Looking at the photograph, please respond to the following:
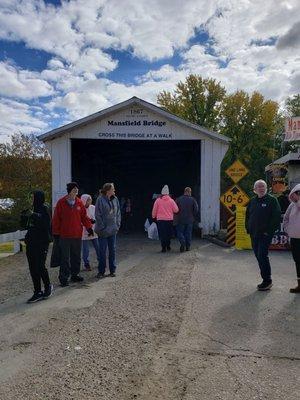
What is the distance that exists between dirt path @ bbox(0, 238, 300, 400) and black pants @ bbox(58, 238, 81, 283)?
1.10ft

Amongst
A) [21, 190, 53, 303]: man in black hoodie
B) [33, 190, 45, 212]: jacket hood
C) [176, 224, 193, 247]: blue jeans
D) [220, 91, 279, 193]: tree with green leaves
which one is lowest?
[176, 224, 193, 247]: blue jeans

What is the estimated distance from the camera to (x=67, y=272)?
835cm

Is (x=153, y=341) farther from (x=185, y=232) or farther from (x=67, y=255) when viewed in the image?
(x=185, y=232)

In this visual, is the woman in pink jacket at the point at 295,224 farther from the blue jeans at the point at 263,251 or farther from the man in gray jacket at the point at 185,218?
the man in gray jacket at the point at 185,218

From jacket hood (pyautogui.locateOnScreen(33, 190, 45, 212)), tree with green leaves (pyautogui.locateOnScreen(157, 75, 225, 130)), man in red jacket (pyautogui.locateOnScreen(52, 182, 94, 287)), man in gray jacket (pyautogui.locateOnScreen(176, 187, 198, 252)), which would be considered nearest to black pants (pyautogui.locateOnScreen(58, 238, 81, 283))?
man in red jacket (pyautogui.locateOnScreen(52, 182, 94, 287))

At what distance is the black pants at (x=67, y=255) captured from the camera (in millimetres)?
8188

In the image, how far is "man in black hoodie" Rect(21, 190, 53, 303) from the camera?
718 cm

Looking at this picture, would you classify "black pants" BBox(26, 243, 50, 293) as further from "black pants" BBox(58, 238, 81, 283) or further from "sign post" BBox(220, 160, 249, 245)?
"sign post" BBox(220, 160, 249, 245)

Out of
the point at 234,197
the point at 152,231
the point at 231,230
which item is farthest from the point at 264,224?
the point at 152,231

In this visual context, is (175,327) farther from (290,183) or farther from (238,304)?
(290,183)

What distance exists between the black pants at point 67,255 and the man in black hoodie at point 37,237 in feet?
3.01

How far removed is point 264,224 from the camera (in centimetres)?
771

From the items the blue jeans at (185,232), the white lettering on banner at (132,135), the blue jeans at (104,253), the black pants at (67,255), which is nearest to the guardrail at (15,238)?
the white lettering on banner at (132,135)

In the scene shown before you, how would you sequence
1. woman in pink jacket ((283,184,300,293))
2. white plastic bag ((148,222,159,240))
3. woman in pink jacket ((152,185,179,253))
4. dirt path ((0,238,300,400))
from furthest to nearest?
white plastic bag ((148,222,159,240))
woman in pink jacket ((152,185,179,253))
woman in pink jacket ((283,184,300,293))
dirt path ((0,238,300,400))
